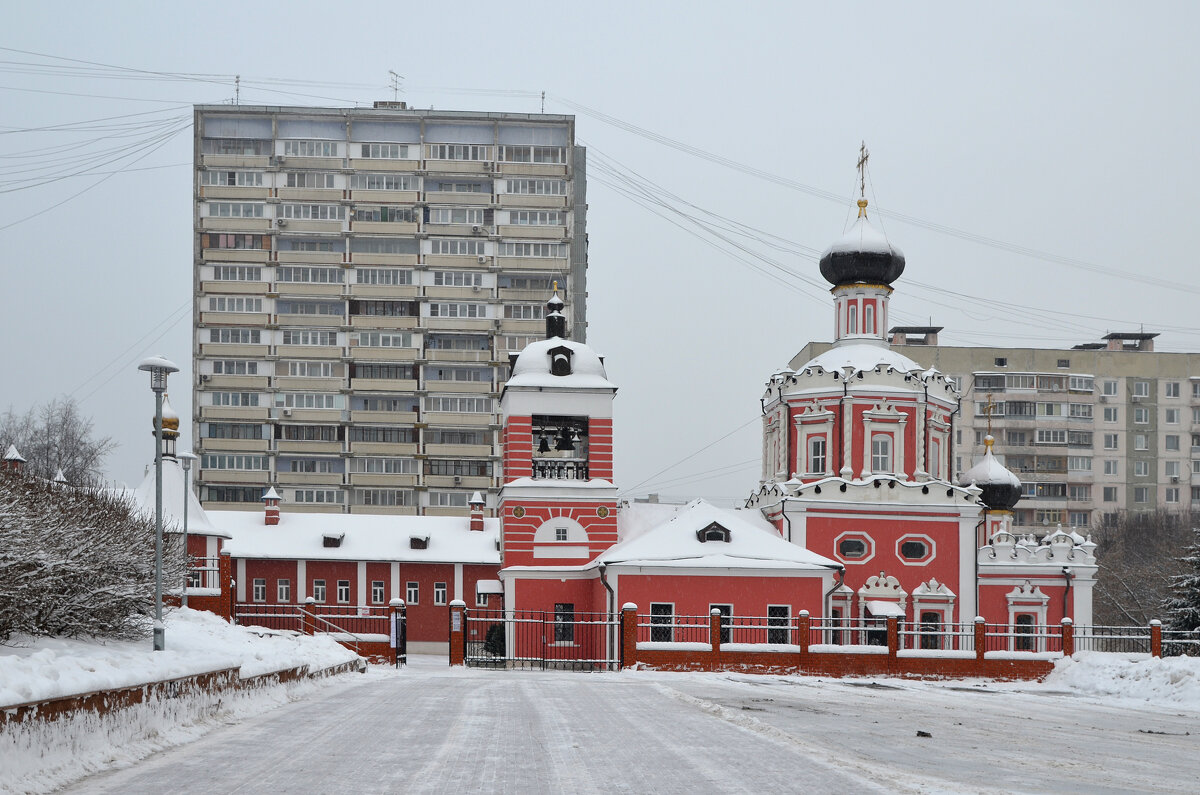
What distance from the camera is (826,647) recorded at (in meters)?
32.3

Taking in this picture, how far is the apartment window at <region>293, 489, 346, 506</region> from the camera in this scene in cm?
8112

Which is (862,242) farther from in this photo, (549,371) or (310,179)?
(310,179)

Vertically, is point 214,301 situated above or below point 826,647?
above

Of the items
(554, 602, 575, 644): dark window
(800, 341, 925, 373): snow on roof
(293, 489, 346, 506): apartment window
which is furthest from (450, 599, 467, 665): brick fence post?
(293, 489, 346, 506): apartment window

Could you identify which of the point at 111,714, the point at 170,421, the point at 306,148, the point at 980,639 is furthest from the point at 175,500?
the point at 306,148

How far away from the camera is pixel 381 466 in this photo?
81750 mm

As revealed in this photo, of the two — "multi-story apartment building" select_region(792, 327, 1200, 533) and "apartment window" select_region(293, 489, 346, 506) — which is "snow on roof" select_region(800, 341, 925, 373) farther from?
"apartment window" select_region(293, 489, 346, 506)

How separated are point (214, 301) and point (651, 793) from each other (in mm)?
77226

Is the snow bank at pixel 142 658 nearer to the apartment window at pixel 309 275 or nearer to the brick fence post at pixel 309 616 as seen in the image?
the brick fence post at pixel 309 616

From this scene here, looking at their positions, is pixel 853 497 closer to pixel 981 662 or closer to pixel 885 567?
pixel 885 567

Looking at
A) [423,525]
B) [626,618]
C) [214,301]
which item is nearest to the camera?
[626,618]

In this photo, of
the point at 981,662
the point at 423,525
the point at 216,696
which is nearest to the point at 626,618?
the point at 981,662

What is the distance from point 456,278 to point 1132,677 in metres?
62.1

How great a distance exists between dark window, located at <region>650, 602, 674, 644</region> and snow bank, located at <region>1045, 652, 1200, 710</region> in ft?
33.4
